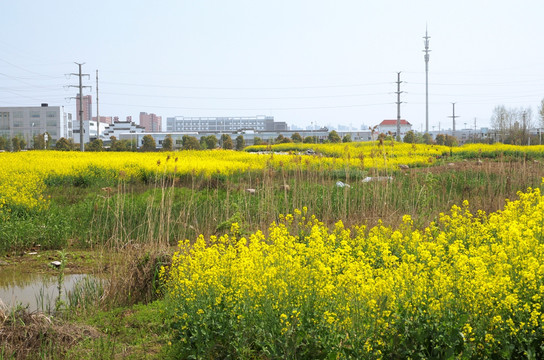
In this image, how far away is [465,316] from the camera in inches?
140

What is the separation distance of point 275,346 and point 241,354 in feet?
1.05

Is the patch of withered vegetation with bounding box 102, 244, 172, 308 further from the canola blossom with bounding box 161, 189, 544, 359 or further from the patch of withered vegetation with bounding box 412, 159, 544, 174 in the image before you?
the patch of withered vegetation with bounding box 412, 159, 544, 174

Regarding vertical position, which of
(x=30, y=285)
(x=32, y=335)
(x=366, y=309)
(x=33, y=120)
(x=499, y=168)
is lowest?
(x=30, y=285)

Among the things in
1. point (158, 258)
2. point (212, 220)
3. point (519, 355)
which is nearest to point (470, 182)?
point (212, 220)

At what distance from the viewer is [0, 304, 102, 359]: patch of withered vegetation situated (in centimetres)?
456

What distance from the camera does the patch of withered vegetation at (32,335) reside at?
4562mm

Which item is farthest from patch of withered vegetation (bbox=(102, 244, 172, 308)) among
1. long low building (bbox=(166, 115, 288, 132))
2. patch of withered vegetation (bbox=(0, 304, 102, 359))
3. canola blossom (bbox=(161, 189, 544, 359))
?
long low building (bbox=(166, 115, 288, 132))

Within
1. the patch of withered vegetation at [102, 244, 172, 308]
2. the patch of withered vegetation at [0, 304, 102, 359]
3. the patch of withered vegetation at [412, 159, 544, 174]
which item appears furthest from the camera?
the patch of withered vegetation at [412, 159, 544, 174]

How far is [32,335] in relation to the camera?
4.66 m

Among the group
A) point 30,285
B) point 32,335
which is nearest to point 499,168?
point 30,285

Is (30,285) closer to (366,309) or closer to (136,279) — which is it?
(136,279)

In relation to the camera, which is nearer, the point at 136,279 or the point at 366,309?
the point at 366,309

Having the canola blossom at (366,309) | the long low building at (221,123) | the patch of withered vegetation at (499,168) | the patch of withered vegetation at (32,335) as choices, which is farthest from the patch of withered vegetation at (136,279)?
the long low building at (221,123)

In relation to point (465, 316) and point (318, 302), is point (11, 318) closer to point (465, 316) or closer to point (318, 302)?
point (318, 302)
